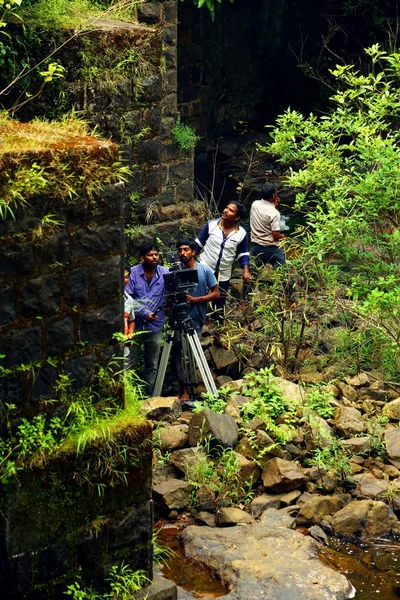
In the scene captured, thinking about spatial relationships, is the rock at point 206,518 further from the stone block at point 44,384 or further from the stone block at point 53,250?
the stone block at point 53,250

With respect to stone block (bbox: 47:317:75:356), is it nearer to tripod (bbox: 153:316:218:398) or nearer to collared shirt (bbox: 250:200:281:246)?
tripod (bbox: 153:316:218:398)

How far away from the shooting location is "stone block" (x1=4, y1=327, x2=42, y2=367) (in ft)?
15.2

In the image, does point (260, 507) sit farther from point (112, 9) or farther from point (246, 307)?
point (112, 9)

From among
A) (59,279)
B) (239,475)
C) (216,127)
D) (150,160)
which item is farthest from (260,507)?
(216,127)

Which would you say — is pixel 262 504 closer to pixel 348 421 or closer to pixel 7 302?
pixel 348 421

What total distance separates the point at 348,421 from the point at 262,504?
3.82ft

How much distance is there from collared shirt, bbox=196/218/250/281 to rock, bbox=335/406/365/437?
8.33 ft

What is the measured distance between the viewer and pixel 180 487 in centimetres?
675

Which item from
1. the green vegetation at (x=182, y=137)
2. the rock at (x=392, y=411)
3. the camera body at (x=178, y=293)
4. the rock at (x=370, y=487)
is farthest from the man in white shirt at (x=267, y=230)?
the rock at (x=370, y=487)

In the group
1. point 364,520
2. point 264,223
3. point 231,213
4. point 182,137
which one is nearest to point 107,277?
point 364,520

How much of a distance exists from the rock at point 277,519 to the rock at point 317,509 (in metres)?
0.09

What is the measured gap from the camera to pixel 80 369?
493cm

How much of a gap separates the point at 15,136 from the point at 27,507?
174cm

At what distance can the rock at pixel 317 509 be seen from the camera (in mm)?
6664
